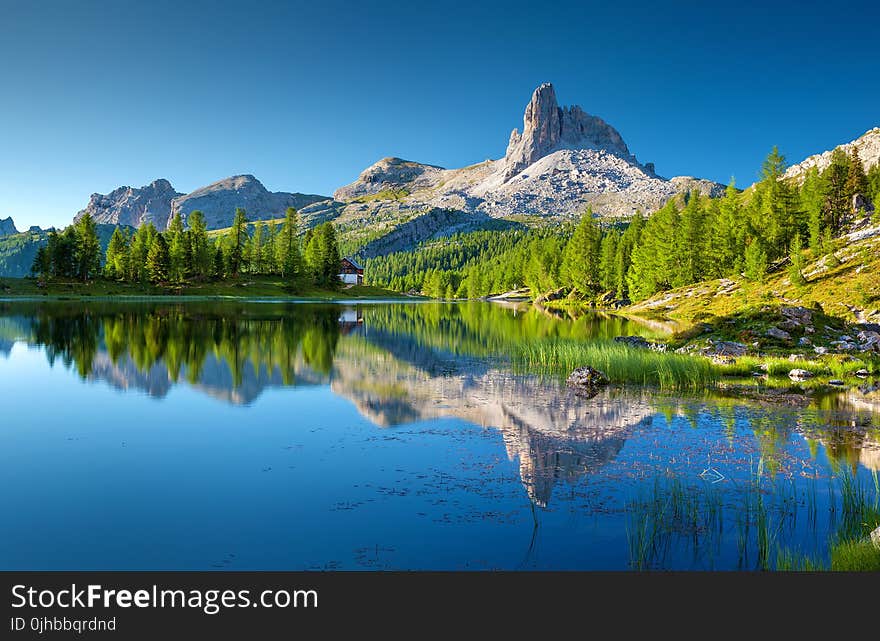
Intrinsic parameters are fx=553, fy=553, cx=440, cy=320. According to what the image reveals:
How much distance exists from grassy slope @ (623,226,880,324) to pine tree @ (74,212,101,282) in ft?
419

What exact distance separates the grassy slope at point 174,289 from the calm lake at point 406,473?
11068 centimetres

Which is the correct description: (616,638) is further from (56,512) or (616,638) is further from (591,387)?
(591,387)

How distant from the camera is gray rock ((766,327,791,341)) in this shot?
141ft

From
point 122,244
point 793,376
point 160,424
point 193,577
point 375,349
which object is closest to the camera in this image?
point 193,577

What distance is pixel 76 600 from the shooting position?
861 centimetres

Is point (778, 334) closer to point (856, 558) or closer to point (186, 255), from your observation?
point (856, 558)

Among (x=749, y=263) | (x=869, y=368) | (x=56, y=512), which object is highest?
(x=749, y=263)

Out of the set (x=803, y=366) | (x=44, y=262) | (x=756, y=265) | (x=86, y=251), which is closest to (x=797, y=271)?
(x=756, y=265)

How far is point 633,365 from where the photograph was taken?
34844 millimetres

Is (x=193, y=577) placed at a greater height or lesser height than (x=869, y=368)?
lesser

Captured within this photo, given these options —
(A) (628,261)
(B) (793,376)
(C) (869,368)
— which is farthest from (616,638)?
(A) (628,261)

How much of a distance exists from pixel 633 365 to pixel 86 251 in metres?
140

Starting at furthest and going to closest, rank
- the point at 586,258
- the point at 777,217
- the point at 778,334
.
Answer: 1. the point at 586,258
2. the point at 777,217
3. the point at 778,334

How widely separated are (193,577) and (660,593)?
8241 mm
